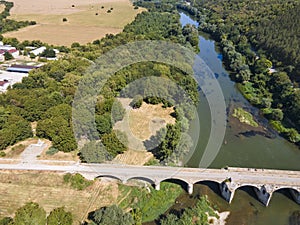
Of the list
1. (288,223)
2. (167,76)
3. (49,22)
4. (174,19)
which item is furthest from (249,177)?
(49,22)

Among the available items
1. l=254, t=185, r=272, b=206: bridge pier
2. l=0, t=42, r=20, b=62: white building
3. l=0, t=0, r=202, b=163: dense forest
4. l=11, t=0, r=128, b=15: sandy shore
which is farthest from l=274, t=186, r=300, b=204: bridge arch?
l=11, t=0, r=128, b=15: sandy shore

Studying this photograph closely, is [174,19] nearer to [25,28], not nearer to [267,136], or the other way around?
[25,28]

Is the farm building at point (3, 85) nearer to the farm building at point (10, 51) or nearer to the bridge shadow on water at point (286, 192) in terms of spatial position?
the farm building at point (10, 51)

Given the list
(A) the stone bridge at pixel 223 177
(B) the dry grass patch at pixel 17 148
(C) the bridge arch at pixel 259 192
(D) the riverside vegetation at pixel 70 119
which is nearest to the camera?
(D) the riverside vegetation at pixel 70 119

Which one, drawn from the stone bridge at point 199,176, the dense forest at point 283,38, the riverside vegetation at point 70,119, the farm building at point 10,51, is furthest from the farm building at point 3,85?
the dense forest at point 283,38

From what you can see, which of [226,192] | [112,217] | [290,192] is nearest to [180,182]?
[226,192]

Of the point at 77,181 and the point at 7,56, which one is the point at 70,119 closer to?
the point at 77,181
